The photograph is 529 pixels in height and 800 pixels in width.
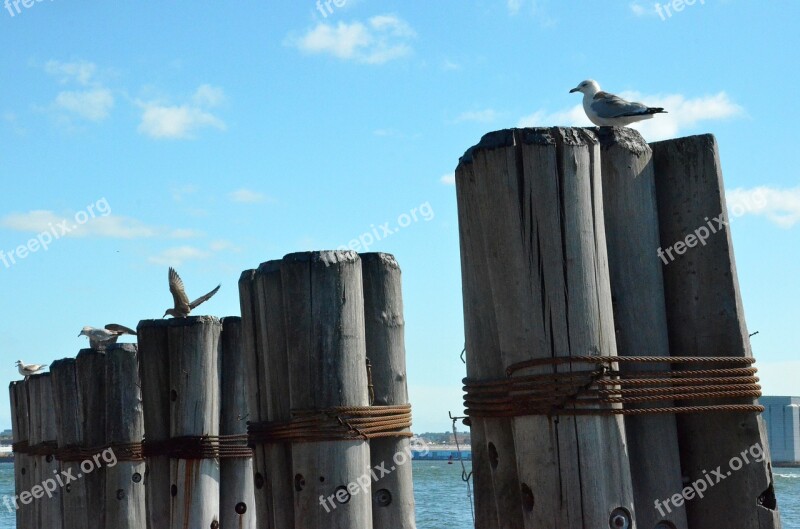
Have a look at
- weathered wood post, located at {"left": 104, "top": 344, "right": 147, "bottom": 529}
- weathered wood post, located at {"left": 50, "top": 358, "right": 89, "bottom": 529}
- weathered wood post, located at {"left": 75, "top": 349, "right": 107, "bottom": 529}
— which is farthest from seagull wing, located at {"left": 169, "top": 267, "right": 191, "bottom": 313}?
weathered wood post, located at {"left": 50, "top": 358, "right": 89, "bottom": 529}

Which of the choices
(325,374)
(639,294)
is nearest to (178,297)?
(325,374)

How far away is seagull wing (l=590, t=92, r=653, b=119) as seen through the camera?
21.8 feet

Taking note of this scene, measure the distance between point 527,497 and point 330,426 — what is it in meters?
1.99

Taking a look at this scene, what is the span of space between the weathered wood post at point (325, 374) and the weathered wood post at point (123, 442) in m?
5.71

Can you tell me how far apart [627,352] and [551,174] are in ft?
2.57

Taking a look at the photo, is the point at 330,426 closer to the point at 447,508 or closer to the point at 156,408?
the point at 156,408

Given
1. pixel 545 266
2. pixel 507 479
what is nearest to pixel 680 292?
pixel 545 266

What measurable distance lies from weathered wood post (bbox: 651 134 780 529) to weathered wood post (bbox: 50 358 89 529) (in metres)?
9.17

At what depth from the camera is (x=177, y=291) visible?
40.9ft

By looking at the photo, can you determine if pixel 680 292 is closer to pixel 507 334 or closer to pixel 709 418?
pixel 709 418

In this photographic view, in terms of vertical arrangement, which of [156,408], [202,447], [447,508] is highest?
[156,408]

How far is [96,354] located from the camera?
11844mm

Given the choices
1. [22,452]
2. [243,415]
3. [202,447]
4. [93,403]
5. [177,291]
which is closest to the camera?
[202,447]

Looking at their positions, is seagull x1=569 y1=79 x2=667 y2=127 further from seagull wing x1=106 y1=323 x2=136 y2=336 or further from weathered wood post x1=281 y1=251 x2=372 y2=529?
seagull wing x1=106 y1=323 x2=136 y2=336
